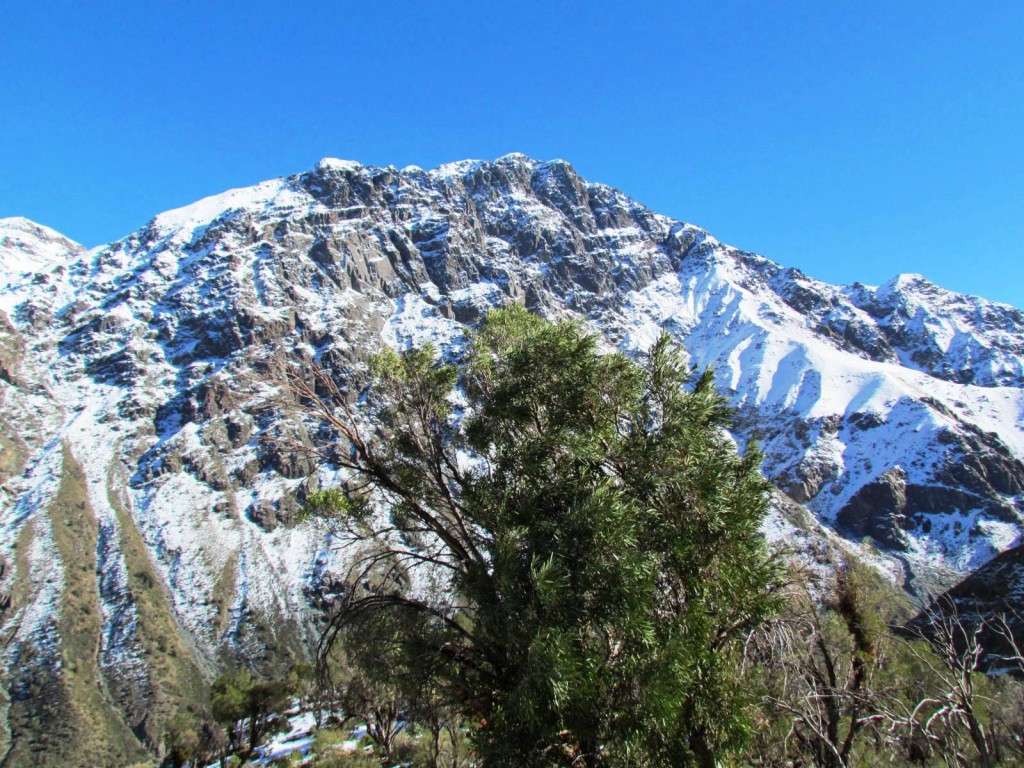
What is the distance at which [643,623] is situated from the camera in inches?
351

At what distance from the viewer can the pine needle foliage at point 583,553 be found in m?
9.04

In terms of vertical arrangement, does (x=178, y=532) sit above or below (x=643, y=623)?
above

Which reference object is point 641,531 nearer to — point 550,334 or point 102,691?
point 550,334

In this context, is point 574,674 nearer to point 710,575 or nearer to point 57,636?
point 710,575

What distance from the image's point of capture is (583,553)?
948cm

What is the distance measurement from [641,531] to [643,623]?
1.50 meters

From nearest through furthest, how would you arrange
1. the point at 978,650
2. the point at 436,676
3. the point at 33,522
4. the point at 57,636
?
the point at 978,650 → the point at 436,676 → the point at 57,636 → the point at 33,522

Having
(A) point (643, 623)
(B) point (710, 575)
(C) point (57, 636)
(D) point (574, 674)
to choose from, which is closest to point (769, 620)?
(B) point (710, 575)

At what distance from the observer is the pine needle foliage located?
9039 mm

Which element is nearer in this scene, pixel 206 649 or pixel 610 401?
pixel 610 401

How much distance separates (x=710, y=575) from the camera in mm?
9945

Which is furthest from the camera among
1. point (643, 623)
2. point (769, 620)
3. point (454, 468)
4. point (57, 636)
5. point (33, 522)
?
point (33, 522)

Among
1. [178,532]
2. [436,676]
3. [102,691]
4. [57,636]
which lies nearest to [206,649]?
[102,691]

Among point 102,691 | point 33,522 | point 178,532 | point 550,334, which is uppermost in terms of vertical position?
point 33,522
